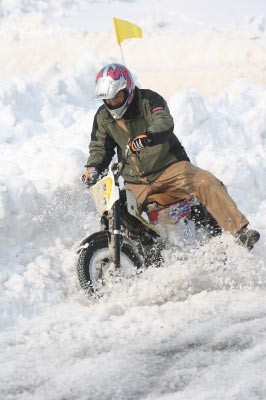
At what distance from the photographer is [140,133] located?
580 centimetres

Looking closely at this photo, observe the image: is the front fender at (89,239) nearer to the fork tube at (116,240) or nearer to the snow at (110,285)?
the fork tube at (116,240)

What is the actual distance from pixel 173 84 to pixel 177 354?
14.2 m

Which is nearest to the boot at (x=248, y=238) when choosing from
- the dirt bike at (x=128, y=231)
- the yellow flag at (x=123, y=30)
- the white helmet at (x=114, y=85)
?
the dirt bike at (x=128, y=231)

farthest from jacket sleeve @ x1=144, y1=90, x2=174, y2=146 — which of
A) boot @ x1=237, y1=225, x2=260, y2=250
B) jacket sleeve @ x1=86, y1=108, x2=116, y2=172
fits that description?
boot @ x1=237, y1=225, x2=260, y2=250

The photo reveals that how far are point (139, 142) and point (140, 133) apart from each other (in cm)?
71

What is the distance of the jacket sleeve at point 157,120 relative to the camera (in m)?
5.35

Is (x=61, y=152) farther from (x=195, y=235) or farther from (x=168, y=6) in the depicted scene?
(x=168, y=6)

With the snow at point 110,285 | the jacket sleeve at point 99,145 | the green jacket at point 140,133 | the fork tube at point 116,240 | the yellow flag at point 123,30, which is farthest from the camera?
the yellow flag at point 123,30

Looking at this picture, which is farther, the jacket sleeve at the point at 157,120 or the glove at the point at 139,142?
the jacket sleeve at the point at 157,120

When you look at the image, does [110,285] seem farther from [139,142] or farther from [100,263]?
[139,142]

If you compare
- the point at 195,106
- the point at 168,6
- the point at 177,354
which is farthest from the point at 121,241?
the point at 168,6

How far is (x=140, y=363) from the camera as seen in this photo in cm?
415

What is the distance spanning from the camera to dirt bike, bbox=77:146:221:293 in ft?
17.3

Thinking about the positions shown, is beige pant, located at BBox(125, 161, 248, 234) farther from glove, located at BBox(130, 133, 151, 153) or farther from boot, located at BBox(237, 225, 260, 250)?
glove, located at BBox(130, 133, 151, 153)
